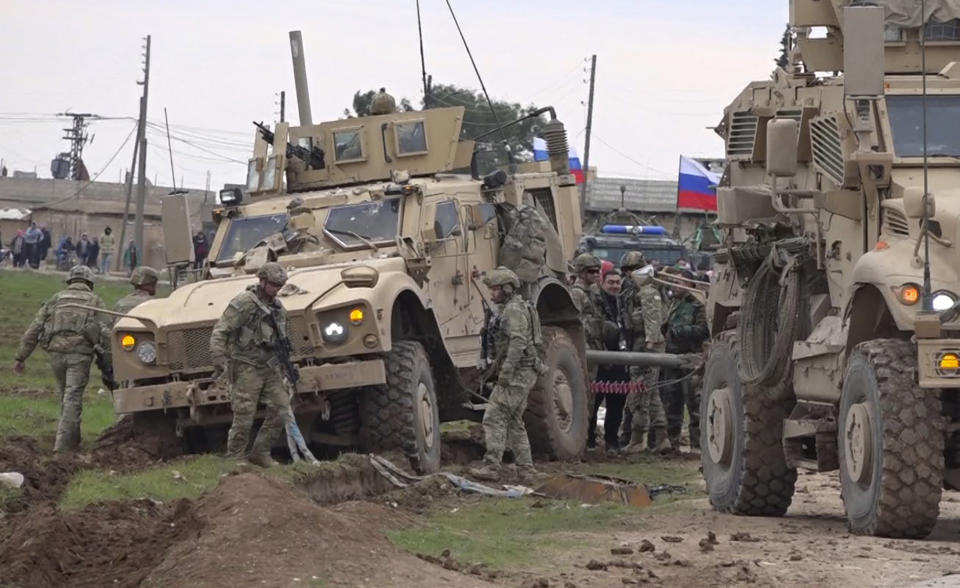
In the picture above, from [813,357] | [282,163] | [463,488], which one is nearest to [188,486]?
[463,488]

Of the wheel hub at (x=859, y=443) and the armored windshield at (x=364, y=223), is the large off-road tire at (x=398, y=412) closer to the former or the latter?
the armored windshield at (x=364, y=223)

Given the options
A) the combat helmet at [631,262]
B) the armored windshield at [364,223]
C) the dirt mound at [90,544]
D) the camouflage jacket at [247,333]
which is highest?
the armored windshield at [364,223]

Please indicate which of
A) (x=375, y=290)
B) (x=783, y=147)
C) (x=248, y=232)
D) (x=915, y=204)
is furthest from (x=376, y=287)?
(x=915, y=204)

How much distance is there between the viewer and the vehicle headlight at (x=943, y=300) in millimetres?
11031

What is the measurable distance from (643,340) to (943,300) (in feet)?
30.6

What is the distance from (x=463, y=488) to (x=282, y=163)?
191 inches

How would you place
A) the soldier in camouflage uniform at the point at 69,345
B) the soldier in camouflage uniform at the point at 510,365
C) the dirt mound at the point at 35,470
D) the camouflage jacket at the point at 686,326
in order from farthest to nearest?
the camouflage jacket at the point at 686,326 < the soldier in camouflage uniform at the point at 69,345 < the soldier in camouflage uniform at the point at 510,365 < the dirt mound at the point at 35,470

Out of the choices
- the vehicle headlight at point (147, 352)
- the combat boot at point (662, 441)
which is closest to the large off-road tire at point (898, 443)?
the vehicle headlight at point (147, 352)

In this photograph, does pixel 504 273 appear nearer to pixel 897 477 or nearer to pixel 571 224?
pixel 571 224

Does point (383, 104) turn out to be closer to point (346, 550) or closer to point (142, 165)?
point (346, 550)

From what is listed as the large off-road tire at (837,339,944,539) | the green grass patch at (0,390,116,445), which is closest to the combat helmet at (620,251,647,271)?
the green grass patch at (0,390,116,445)

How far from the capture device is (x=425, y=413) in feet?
51.6

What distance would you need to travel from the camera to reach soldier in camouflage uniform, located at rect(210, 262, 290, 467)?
14.1m

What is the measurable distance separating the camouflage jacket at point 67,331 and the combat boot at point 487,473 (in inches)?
132
